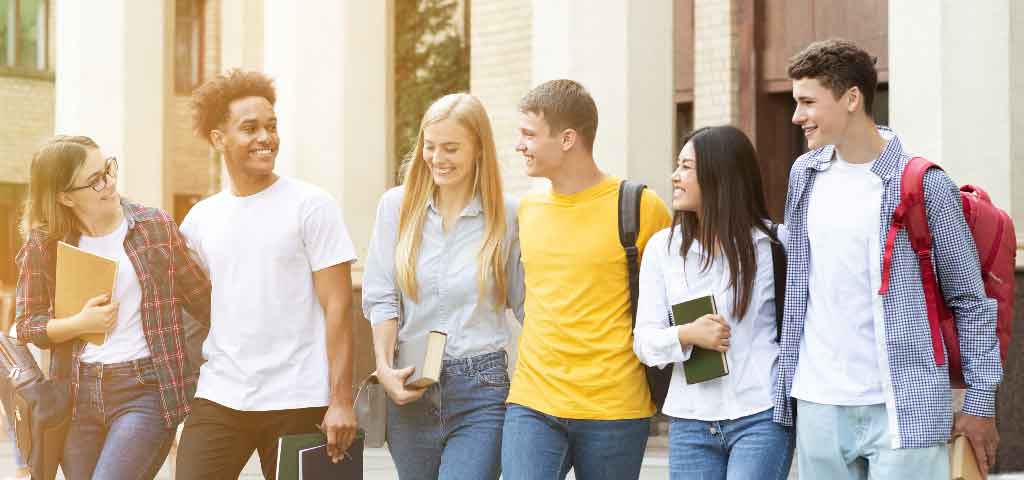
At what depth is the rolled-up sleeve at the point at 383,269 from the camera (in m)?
5.02

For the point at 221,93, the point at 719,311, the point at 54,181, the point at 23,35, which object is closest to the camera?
the point at 719,311

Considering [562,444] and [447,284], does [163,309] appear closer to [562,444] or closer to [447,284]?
[447,284]

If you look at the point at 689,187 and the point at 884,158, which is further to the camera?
the point at 689,187

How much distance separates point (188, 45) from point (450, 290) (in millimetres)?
22074

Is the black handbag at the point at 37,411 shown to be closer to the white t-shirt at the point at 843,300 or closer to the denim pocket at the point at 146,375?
the denim pocket at the point at 146,375

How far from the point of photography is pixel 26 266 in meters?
5.54

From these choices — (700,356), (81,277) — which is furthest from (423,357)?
(81,277)

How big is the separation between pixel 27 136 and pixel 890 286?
22.7m

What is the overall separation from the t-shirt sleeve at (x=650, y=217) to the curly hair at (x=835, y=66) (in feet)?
2.28

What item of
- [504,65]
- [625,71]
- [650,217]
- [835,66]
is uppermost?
[504,65]

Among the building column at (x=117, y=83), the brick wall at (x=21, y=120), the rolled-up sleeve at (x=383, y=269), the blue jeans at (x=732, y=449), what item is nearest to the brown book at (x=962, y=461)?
the blue jeans at (x=732, y=449)

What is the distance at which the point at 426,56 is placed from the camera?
17609mm

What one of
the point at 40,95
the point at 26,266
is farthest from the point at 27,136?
the point at 26,266

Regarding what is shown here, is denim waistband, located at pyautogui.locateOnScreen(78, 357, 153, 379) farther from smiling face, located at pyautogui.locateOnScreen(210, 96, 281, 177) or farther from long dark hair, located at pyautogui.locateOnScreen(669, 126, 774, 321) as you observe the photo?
long dark hair, located at pyautogui.locateOnScreen(669, 126, 774, 321)
